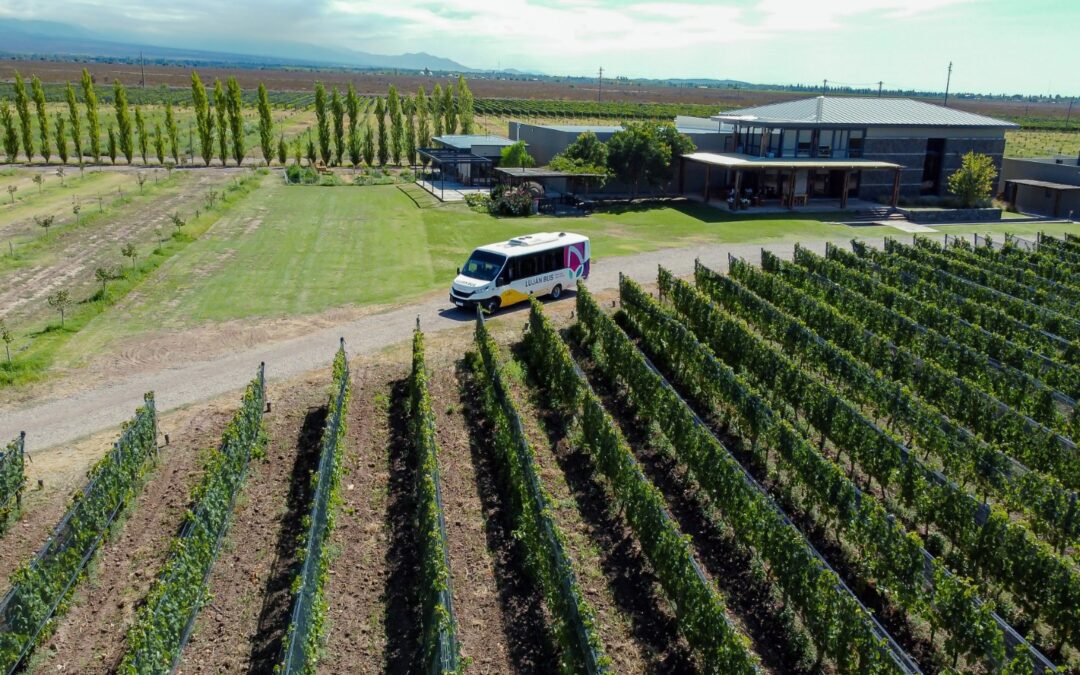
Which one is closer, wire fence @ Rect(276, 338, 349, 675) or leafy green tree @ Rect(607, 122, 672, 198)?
wire fence @ Rect(276, 338, 349, 675)

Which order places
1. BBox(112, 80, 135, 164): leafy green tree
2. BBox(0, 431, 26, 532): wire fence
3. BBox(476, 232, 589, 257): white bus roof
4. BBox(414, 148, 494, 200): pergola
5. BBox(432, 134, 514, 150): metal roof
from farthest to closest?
BBox(112, 80, 135, 164): leafy green tree < BBox(432, 134, 514, 150): metal roof < BBox(414, 148, 494, 200): pergola < BBox(476, 232, 589, 257): white bus roof < BBox(0, 431, 26, 532): wire fence

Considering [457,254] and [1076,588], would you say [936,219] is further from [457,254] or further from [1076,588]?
[1076,588]

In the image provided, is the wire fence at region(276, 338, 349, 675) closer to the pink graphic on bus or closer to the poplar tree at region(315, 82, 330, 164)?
the pink graphic on bus

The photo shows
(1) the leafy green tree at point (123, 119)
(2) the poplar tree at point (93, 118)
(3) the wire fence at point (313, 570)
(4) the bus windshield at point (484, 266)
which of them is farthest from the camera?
(2) the poplar tree at point (93, 118)

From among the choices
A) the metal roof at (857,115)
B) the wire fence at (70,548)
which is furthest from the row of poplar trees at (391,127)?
the wire fence at (70,548)

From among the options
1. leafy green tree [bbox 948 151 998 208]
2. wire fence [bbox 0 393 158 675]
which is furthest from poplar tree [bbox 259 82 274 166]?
wire fence [bbox 0 393 158 675]

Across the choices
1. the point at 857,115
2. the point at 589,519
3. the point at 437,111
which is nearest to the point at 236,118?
the point at 437,111

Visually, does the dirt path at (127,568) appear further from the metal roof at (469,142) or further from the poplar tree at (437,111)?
the poplar tree at (437,111)

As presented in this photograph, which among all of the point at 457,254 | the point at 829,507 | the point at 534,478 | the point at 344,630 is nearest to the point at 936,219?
the point at 457,254
